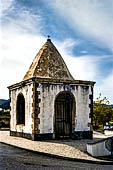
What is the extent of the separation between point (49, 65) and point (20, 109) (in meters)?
3.54

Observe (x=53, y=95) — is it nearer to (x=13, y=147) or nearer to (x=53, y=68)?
(x=53, y=68)

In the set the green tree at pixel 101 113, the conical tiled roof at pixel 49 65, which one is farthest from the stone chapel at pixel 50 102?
the green tree at pixel 101 113

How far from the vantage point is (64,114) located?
16938 mm

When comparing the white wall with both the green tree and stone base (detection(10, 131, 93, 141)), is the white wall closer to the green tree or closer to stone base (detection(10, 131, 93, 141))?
stone base (detection(10, 131, 93, 141))

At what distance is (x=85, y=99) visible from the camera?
16.3m

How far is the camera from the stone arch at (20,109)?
1698cm

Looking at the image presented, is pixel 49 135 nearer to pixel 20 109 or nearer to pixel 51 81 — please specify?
pixel 51 81

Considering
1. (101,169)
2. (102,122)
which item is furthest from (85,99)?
(102,122)

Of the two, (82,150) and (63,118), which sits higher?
(63,118)

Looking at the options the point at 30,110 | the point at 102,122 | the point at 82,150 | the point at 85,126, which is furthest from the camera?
the point at 102,122

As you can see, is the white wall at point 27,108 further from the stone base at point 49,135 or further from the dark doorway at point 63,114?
the dark doorway at point 63,114

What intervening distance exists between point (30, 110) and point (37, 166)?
7062mm

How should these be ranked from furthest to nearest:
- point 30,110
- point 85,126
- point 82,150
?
point 85,126 → point 30,110 → point 82,150

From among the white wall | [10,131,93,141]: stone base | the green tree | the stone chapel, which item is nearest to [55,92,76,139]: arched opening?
the stone chapel
